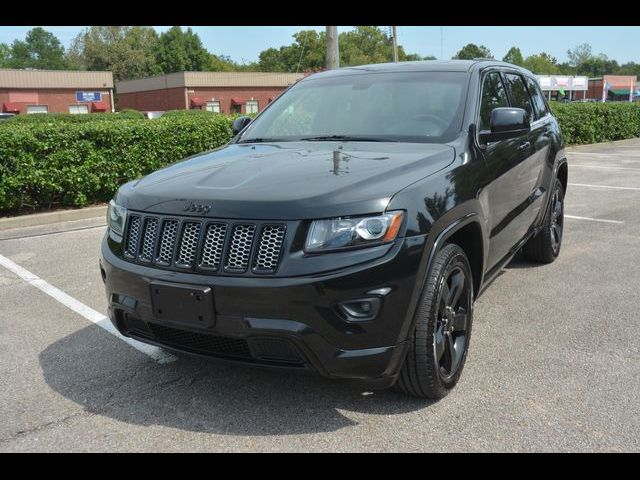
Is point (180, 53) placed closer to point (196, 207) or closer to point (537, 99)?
point (537, 99)

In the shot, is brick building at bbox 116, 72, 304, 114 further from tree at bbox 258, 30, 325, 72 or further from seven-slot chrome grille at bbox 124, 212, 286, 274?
seven-slot chrome grille at bbox 124, 212, 286, 274

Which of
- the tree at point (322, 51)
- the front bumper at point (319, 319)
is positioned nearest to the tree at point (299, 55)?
the tree at point (322, 51)

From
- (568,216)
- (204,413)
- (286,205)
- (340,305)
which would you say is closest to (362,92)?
(286,205)

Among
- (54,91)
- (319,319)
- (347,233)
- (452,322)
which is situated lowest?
(452,322)

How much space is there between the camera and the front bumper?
2.64 metres

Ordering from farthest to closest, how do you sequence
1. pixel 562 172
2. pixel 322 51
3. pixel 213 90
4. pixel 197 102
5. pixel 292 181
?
pixel 322 51 < pixel 213 90 < pixel 197 102 < pixel 562 172 < pixel 292 181

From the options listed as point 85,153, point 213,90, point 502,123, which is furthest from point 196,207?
point 213,90

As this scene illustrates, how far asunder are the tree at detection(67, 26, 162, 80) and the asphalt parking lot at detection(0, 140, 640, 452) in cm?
9117

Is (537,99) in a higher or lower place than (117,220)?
higher

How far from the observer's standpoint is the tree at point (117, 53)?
8944 centimetres

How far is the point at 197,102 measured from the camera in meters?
54.6

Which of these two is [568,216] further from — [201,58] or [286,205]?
[201,58]

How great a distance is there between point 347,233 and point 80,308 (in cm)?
305
